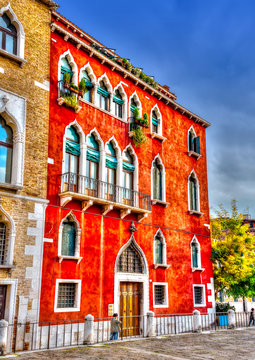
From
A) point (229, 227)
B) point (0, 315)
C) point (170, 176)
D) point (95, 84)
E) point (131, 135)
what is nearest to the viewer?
point (0, 315)

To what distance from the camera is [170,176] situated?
22.3 meters

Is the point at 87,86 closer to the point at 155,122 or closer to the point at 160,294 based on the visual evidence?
the point at 155,122

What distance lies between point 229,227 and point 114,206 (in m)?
14.5

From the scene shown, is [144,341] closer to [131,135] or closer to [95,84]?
[131,135]

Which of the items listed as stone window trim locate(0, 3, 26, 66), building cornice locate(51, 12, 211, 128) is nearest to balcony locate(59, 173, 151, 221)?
stone window trim locate(0, 3, 26, 66)

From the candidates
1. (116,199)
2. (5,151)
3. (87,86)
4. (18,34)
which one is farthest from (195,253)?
(18,34)

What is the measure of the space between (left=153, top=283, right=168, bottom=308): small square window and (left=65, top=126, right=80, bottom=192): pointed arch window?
7069 mm

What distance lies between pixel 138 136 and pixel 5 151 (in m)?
7.68

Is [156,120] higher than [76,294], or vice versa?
[156,120]

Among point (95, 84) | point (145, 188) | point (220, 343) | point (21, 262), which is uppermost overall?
point (95, 84)

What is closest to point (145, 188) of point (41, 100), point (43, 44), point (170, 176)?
point (170, 176)

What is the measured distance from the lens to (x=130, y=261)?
18.6 metres

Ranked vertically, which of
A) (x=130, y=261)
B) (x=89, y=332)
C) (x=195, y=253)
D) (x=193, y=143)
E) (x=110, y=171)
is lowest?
(x=89, y=332)

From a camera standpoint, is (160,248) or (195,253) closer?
(160,248)
